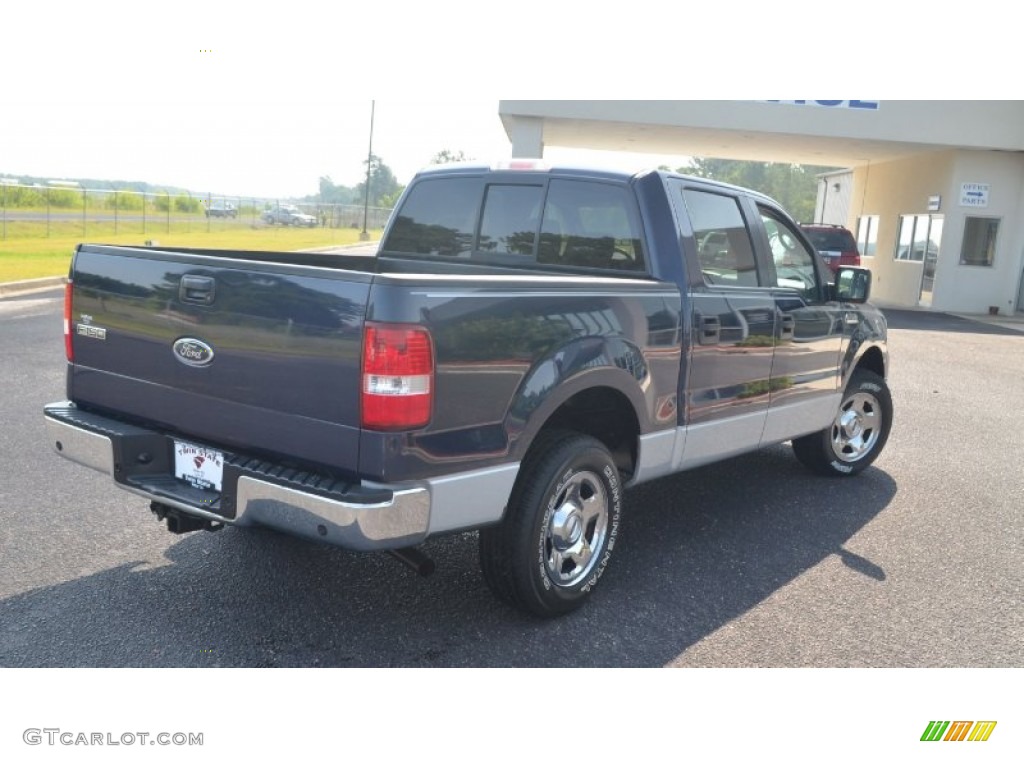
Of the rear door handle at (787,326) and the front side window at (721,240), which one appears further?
the rear door handle at (787,326)

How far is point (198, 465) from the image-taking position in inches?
141

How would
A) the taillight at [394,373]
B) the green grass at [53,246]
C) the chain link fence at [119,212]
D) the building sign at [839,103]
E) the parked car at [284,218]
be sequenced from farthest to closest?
1. the parked car at [284,218]
2. the chain link fence at [119,212]
3. the building sign at [839,103]
4. the green grass at [53,246]
5. the taillight at [394,373]

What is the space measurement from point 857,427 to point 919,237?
66.5ft

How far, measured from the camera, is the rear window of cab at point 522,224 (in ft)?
→ 15.1

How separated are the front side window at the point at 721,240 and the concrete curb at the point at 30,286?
46.3ft

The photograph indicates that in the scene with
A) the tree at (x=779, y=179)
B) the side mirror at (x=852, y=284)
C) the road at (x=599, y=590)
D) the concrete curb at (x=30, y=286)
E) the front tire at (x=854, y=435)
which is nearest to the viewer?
the road at (x=599, y=590)

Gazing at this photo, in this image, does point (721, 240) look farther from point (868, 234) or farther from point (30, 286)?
point (868, 234)

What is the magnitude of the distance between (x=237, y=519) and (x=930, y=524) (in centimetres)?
417

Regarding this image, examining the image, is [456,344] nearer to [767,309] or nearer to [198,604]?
[198,604]

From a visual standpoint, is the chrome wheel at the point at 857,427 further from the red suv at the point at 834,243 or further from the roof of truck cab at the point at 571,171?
the red suv at the point at 834,243

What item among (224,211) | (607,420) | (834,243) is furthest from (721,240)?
(224,211)

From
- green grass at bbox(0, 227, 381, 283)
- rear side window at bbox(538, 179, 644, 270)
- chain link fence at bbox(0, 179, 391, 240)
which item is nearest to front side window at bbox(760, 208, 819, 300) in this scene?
rear side window at bbox(538, 179, 644, 270)

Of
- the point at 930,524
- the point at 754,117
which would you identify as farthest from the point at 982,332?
the point at 930,524

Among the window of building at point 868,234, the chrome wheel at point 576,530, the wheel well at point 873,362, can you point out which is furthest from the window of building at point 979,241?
the chrome wheel at point 576,530
